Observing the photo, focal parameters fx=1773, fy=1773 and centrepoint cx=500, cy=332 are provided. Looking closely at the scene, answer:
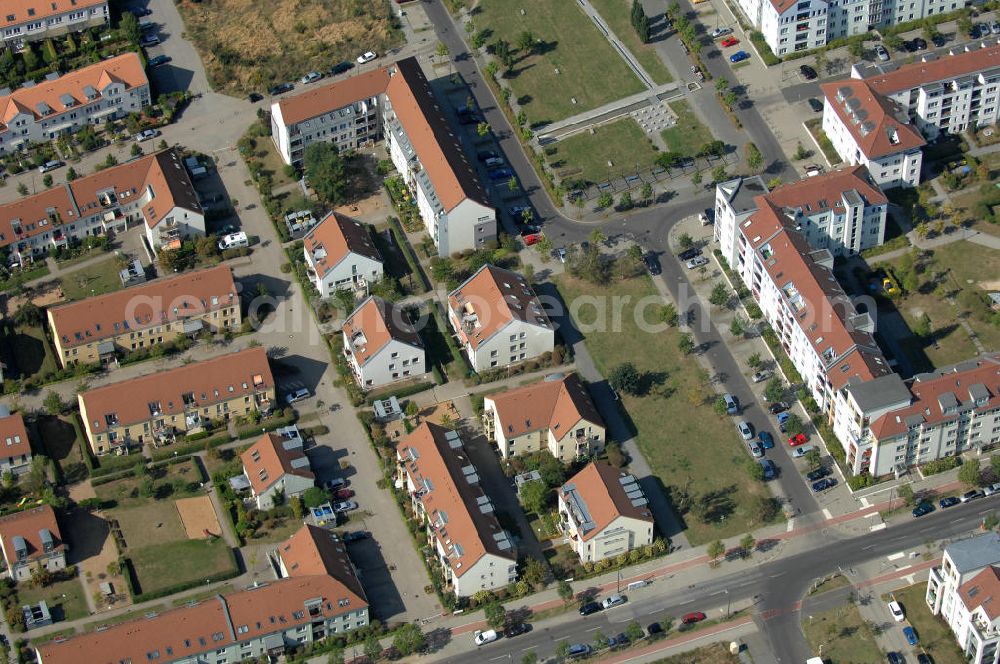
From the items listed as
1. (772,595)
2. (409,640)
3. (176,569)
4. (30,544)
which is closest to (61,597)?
(30,544)

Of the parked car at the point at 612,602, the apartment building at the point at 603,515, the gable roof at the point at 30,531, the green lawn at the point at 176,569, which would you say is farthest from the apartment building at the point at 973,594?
the gable roof at the point at 30,531

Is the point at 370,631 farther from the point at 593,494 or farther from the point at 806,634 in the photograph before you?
the point at 806,634

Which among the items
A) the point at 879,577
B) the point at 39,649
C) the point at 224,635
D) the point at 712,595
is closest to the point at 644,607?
the point at 712,595

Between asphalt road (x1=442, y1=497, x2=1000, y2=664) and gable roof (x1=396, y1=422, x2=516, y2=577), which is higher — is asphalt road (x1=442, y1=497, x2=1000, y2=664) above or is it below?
below

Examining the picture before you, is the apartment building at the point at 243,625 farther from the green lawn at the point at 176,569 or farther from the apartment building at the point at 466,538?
the apartment building at the point at 466,538

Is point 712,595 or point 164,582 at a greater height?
point 164,582

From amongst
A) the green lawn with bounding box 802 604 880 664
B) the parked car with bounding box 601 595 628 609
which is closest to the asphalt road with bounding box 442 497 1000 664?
the parked car with bounding box 601 595 628 609

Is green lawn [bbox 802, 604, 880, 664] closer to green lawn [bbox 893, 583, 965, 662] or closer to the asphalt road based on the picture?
the asphalt road
